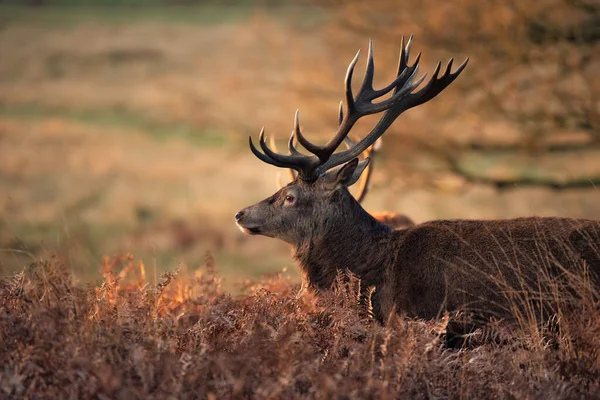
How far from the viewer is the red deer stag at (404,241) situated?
19.8ft

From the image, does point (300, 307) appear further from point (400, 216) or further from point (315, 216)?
point (400, 216)

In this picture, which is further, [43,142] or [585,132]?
[43,142]

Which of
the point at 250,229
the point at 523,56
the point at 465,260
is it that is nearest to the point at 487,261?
the point at 465,260

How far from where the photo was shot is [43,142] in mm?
25172

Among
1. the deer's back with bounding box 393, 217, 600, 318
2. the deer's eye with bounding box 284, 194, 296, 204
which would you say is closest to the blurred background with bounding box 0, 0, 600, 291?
the deer's eye with bounding box 284, 194, 296, 204

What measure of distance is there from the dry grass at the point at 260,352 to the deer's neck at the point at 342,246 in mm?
883

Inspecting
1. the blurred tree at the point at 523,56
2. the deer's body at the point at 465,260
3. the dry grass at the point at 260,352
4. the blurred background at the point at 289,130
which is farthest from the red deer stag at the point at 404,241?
the blurred tree at the point at 523,56

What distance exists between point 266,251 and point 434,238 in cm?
1373

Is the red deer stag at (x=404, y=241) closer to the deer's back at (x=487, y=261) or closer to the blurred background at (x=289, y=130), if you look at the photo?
the deer's back at (x=487, y=261)

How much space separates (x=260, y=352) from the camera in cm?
475

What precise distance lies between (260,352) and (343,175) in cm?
254

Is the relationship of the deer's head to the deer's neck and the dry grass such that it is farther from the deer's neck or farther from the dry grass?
the dry grass

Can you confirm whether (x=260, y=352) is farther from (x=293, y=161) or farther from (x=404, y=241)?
(x=293, y=161)

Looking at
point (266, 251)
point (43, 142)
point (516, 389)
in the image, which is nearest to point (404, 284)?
point (516, 389)
